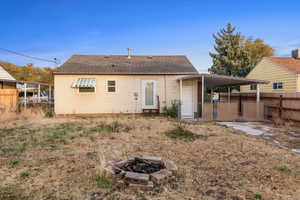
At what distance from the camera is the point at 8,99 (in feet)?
33.6

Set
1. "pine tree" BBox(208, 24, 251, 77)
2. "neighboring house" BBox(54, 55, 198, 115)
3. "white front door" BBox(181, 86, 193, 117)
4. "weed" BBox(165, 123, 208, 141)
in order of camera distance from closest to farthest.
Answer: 1. "weed" BBox(165, 123, 208, 141)
2. "neighboring house" BBox(54, 55, 198, 115)
3. "white front door" BBox(181, 86, 193, 117)
4. "pine tree" BBox(208, 24, 251, 77)

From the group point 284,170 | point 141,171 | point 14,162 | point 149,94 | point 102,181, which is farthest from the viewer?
point 149,94

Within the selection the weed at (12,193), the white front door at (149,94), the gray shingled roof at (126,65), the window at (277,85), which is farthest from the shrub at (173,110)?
the window at (277,85)

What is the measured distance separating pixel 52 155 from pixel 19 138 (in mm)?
2308

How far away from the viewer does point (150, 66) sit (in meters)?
11.4

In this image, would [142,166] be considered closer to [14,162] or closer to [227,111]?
[14,162]

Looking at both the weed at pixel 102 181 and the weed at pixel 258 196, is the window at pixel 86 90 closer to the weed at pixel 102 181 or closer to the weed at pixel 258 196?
the weed at pixel 102 181

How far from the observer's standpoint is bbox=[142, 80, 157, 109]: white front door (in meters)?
10.5

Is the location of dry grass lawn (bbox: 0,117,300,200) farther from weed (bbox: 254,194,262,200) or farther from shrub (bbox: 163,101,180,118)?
shrub (bbox: 163,101,180,118)

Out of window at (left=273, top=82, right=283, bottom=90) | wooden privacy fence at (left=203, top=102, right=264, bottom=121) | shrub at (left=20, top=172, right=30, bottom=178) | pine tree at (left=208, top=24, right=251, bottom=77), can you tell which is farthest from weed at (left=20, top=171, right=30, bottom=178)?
pine tree at (left=208, top=24, right=251, bottom=77)

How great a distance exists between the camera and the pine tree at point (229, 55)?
831 inches

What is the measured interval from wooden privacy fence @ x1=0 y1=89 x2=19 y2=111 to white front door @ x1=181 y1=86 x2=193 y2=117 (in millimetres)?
9856

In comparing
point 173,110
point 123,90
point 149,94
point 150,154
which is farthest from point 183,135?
point 123,90

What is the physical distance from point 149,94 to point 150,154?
22.0 ft
